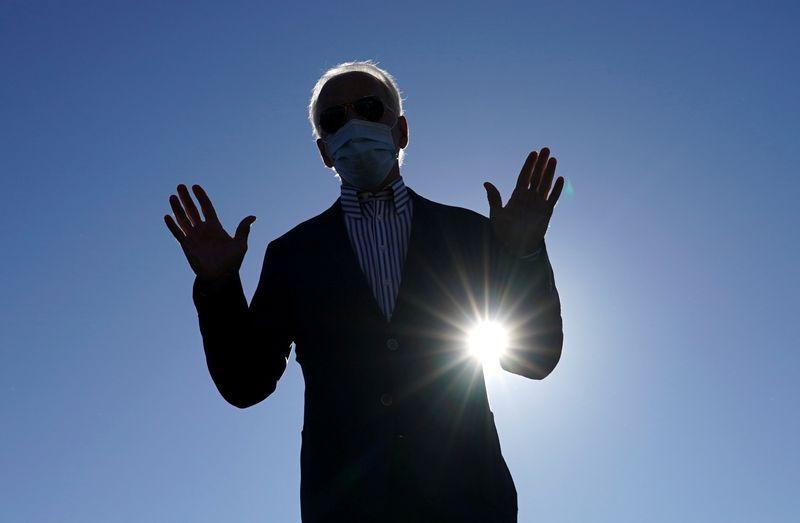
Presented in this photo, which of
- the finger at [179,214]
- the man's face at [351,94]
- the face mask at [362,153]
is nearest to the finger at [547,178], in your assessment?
the face mask at [362,153]

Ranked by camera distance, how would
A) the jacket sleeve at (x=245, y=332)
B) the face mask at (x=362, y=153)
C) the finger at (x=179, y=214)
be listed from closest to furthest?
the jacket sleeve at (x=245, y=332) < the finger at (x=179, y=214) < the face mask at (x=362, y=153)

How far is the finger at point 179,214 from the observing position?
480 cm

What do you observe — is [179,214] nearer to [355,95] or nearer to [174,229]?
[174,229]

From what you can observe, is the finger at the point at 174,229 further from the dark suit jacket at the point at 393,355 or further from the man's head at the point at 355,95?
the man's head at the point at 355,95

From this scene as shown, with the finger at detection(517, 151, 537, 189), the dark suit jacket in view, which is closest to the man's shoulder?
the dark suit jacket

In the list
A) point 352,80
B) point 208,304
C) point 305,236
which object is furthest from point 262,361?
point 352,80

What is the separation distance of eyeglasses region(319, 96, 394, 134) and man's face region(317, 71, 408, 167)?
0.09 ft

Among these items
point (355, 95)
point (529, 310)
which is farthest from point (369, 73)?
point (529, 310)

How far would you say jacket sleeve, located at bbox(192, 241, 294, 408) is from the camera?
4.57 m

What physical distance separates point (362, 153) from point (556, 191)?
1.17 meters

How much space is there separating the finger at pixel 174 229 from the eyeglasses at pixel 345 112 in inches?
44.7

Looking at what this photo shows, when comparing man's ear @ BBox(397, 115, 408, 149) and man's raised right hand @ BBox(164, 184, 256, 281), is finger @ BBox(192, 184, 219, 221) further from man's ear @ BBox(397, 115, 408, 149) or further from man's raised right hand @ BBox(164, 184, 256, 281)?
man's ear @ BBox(397, 115, 408, 149)

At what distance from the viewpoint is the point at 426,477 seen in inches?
161

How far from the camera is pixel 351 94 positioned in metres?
5.39
